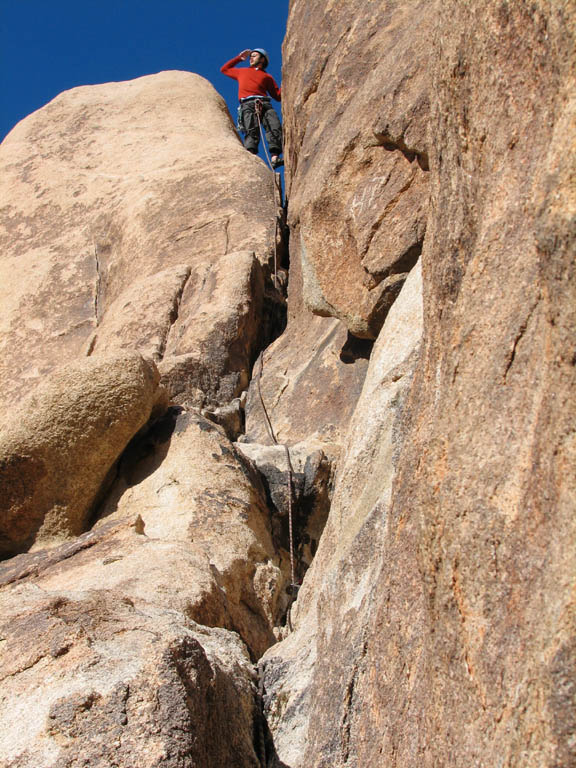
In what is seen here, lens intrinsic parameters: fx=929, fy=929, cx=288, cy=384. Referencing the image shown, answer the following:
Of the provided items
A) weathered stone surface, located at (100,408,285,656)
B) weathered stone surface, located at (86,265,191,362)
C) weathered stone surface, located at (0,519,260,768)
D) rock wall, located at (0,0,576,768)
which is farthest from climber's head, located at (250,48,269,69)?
weathered stone surface, located at (0,519,260,768)

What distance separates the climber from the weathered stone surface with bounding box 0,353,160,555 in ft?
15.1

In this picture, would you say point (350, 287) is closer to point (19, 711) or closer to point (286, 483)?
point (286, 483)

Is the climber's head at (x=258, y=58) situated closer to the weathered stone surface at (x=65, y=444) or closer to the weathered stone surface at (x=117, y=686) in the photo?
the weathered stone surface at (x=65, y=444)

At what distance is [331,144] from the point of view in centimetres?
548

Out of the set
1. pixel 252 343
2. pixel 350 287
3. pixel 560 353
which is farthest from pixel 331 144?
pixel 560 353

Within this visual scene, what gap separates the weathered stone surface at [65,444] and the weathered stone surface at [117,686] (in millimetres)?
1669

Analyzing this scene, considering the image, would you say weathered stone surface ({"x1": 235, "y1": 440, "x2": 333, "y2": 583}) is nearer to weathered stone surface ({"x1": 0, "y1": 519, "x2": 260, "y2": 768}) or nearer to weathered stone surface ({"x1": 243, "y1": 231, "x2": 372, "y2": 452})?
weathered stone surface ({"x1": 243, "y1": 231, "x2": 372, "y2": 452})

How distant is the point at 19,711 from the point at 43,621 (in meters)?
0.40

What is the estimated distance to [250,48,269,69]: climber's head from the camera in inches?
405

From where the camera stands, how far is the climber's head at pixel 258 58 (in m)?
10.3

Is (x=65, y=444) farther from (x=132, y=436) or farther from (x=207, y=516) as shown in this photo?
(x=207, y=516)

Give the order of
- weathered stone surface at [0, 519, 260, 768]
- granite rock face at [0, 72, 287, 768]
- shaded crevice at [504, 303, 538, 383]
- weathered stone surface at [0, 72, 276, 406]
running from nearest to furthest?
1. shaded crevice at [504, 303, 538, 383]
2. weathered stone surface at [0, 519, 260, 768]
3. granite rock face at [0, 72, 287, 768]
4. weathered stone surface at [0, 72, 276, 406]

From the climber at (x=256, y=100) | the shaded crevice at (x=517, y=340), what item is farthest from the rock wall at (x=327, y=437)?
the climber at (x=256, y=100)

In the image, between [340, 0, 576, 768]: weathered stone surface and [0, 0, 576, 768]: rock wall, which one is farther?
[0, 0, 576, 768]: rock wall
